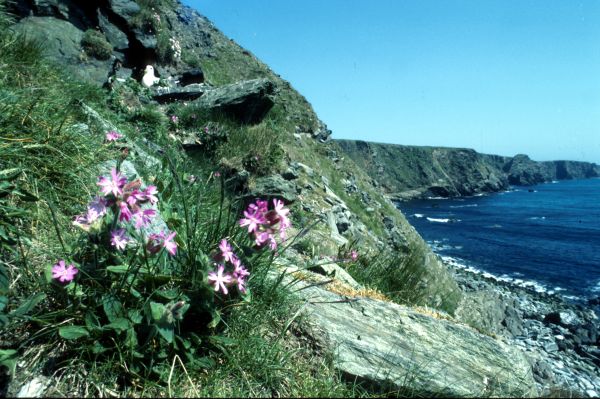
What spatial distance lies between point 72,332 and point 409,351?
2.23 m

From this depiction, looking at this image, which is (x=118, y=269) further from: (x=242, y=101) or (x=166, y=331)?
(x=242, y=101)

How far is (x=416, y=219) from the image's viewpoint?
66688mm

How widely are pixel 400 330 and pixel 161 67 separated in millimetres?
15916

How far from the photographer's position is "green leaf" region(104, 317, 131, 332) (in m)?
2.00

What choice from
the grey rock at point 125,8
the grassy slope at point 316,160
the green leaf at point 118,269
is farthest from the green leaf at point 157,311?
the grey rock at point 125,8

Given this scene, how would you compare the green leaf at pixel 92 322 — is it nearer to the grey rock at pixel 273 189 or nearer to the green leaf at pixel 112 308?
the green leaf at pixel 112 308

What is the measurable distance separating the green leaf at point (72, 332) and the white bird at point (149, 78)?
13167 mm

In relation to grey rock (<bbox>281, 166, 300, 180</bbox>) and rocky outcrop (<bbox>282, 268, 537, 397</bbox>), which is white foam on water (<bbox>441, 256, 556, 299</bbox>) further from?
rocky outcrop (<bbox>282, 268, 537, 397</bbox>)

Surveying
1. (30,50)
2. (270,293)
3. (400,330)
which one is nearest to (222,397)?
(270,293)

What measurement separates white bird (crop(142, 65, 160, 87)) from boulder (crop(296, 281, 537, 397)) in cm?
1256

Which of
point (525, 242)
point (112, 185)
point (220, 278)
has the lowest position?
point (525, 242)

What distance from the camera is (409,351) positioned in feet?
9.71

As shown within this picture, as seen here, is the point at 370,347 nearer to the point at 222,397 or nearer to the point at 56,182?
the point at 222,397

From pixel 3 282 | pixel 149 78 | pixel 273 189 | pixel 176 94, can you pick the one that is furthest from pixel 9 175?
pixel 149 78
